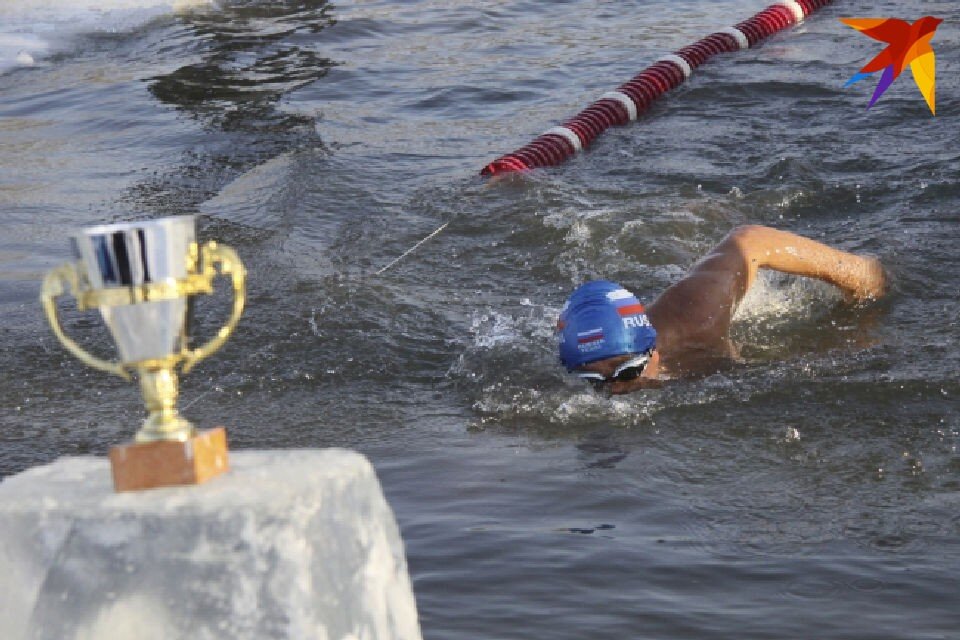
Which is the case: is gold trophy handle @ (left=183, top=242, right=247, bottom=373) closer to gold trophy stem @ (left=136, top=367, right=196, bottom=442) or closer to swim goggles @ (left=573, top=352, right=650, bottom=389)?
gold trophy stem @ (left=136, top=367, right=196, bottom=442)

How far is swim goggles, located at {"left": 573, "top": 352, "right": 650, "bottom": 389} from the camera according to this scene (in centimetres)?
485

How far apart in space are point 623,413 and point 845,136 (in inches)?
166

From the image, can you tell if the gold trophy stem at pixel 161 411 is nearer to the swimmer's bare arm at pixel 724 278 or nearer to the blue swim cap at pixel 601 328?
the blue swim cap at pixel 601 328

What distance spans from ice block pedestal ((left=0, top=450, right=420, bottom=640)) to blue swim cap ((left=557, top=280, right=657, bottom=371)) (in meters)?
2.85

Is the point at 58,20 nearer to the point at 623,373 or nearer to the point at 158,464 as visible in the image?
the point at 623,373

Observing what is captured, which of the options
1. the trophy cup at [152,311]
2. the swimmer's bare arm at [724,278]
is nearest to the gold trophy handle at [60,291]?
the trophy cup at [152,311]

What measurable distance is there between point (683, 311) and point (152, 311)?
3.58 m

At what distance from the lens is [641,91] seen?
9922 millimetres

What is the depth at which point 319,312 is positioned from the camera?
20.2 ft

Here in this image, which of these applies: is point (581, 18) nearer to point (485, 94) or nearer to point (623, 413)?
point (485, 94)

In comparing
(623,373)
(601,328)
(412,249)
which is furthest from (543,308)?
(601,328)

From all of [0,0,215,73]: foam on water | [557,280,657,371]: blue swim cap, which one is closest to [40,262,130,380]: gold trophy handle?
[557,280,657,371]: blue swim cap

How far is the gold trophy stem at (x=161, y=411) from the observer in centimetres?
199

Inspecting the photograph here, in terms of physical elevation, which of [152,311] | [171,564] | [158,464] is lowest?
[171,564]
